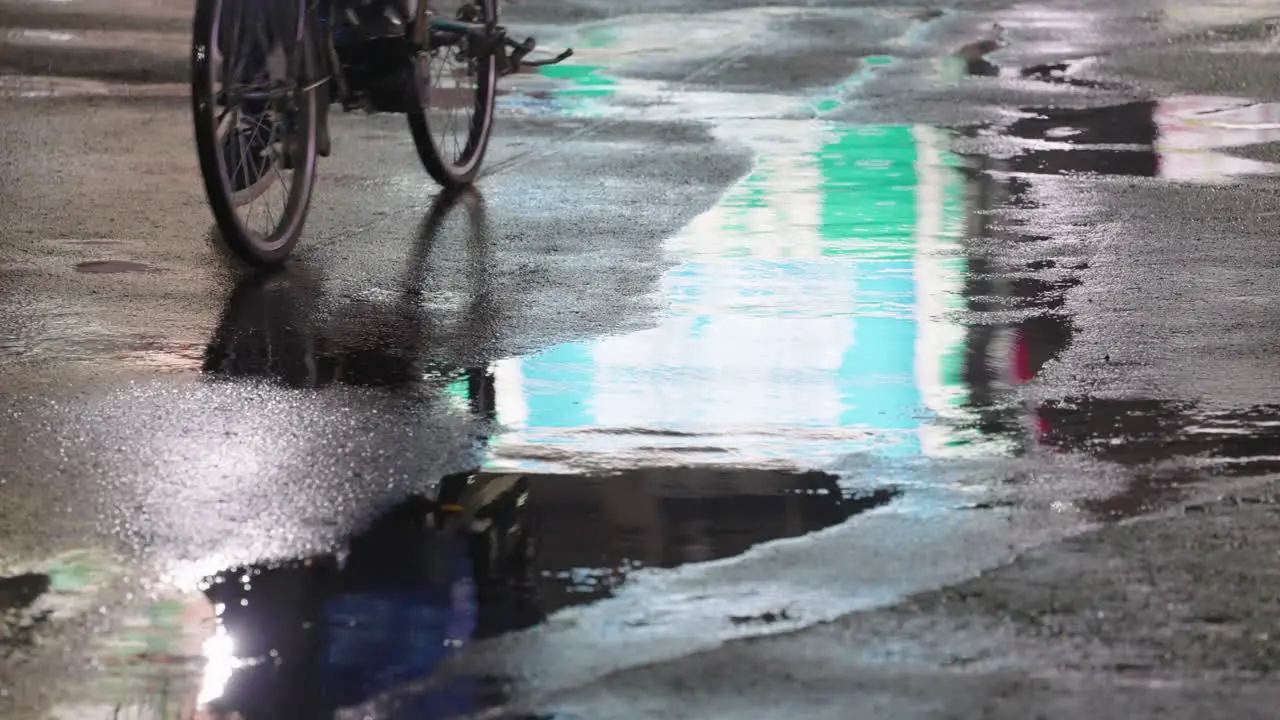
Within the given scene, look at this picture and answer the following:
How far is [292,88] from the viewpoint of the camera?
8.13 meters

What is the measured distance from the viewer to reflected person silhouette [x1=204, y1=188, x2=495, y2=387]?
6555mm

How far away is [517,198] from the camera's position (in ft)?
32.1

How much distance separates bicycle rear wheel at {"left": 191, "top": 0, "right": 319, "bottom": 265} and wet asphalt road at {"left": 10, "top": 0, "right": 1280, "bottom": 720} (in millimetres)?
220

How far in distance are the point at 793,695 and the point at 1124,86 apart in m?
10.8

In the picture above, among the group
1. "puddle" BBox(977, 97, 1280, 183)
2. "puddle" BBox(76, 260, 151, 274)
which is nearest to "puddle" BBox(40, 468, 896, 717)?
"puddle" BBox(76, 260, 151, 274)

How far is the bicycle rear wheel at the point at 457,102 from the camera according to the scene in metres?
9.57

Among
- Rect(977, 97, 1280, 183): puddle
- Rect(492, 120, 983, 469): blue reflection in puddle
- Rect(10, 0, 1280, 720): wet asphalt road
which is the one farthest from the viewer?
Rect(977, 97, 1280, 183): puddle

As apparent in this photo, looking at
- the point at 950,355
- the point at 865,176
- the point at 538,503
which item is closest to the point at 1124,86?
the point at 865,176

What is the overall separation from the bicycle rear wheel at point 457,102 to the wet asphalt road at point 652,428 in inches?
7.7

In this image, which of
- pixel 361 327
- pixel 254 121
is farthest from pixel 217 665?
pixel 254 121

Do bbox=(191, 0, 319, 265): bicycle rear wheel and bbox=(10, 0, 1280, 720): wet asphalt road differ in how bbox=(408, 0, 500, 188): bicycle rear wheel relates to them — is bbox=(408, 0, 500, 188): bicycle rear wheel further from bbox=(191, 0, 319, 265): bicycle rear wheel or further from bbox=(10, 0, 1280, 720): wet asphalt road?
bbox=(191, 0, 319, 265): bicycle rear wheel

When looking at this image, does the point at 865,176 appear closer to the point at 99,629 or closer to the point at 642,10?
the point at 99,629

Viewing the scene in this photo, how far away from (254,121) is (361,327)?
123 cm

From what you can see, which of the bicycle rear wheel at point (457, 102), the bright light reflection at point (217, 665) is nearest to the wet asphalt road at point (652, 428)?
the bright light reflection at point (217, 665)
